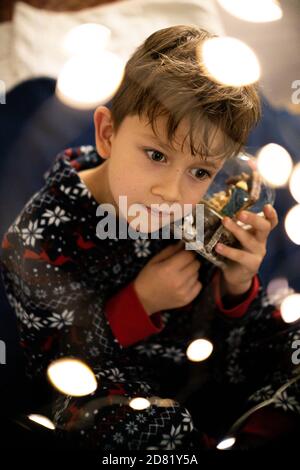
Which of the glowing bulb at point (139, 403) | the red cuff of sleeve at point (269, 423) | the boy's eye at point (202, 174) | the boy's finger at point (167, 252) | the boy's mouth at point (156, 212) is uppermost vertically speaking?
the boy's eye at point (202, 174)

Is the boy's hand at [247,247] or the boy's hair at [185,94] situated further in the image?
the boy's hand at [247,247]

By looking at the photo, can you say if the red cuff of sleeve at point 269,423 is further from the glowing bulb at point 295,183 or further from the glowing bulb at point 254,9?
the glowing bulb at point 254,9

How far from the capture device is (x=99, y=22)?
672 mm

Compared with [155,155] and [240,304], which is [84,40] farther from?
[240,304]

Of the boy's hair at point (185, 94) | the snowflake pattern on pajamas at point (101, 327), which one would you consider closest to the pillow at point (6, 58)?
the snowflake pattern on pajamas at point (101, 327)

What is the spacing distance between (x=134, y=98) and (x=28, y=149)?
0.79 ft

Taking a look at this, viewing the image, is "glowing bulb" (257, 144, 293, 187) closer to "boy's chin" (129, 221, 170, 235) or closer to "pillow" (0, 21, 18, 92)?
"boy's chin" (129, 221, 170, 235)

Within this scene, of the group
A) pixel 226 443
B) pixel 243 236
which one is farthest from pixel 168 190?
pixel 226 443

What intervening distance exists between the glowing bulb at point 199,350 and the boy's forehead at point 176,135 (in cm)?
20

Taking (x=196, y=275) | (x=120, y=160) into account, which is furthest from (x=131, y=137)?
(x=196, y=275)

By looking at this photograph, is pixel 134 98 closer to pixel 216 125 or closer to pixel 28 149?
pixel 216 125

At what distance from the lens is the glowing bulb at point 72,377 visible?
0.52 meters

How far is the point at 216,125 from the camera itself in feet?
1.59
